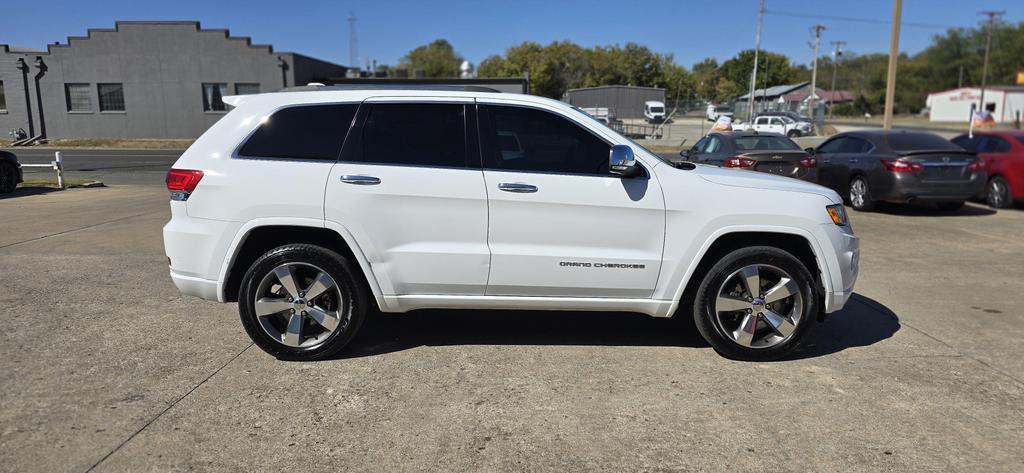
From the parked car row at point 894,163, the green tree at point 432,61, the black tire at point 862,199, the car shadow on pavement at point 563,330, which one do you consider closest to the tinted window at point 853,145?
the parked car row at point 894,163

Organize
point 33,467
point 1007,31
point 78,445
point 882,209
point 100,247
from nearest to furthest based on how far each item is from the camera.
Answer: point 33,467, point 78,445, point 100,247, point 882,209, point 1007,31

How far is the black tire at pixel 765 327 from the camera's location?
4.47 m

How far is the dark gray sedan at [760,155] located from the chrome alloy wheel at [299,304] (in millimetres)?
7574

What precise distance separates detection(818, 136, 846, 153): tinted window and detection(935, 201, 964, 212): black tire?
201 centimetres

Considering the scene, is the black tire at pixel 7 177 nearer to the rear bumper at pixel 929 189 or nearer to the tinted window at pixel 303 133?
the tinted window at pixel 303 133

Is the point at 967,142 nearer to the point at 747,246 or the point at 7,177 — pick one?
the point at 747,246

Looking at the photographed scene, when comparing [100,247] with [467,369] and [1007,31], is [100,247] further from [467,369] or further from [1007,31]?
[1007,31]

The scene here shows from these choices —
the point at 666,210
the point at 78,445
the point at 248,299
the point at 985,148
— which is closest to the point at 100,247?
the point at 248,299

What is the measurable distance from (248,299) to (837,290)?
3.93 m

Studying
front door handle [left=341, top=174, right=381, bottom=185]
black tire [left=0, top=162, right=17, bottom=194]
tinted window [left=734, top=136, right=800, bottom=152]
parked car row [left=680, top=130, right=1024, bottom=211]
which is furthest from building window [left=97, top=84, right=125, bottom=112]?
front door handle [left=341, top=174, right=381, bottom=185]

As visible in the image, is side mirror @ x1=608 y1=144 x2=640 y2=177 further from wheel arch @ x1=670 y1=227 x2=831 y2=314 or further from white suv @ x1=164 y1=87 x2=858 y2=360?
wheel arch @ x1=670 y1=227 x2=831 y2=314

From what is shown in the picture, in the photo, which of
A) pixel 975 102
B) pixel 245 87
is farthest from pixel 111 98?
pixel 975 102

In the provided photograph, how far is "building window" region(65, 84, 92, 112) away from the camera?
37562 mm

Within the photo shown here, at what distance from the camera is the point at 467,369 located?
4430 millimetres
